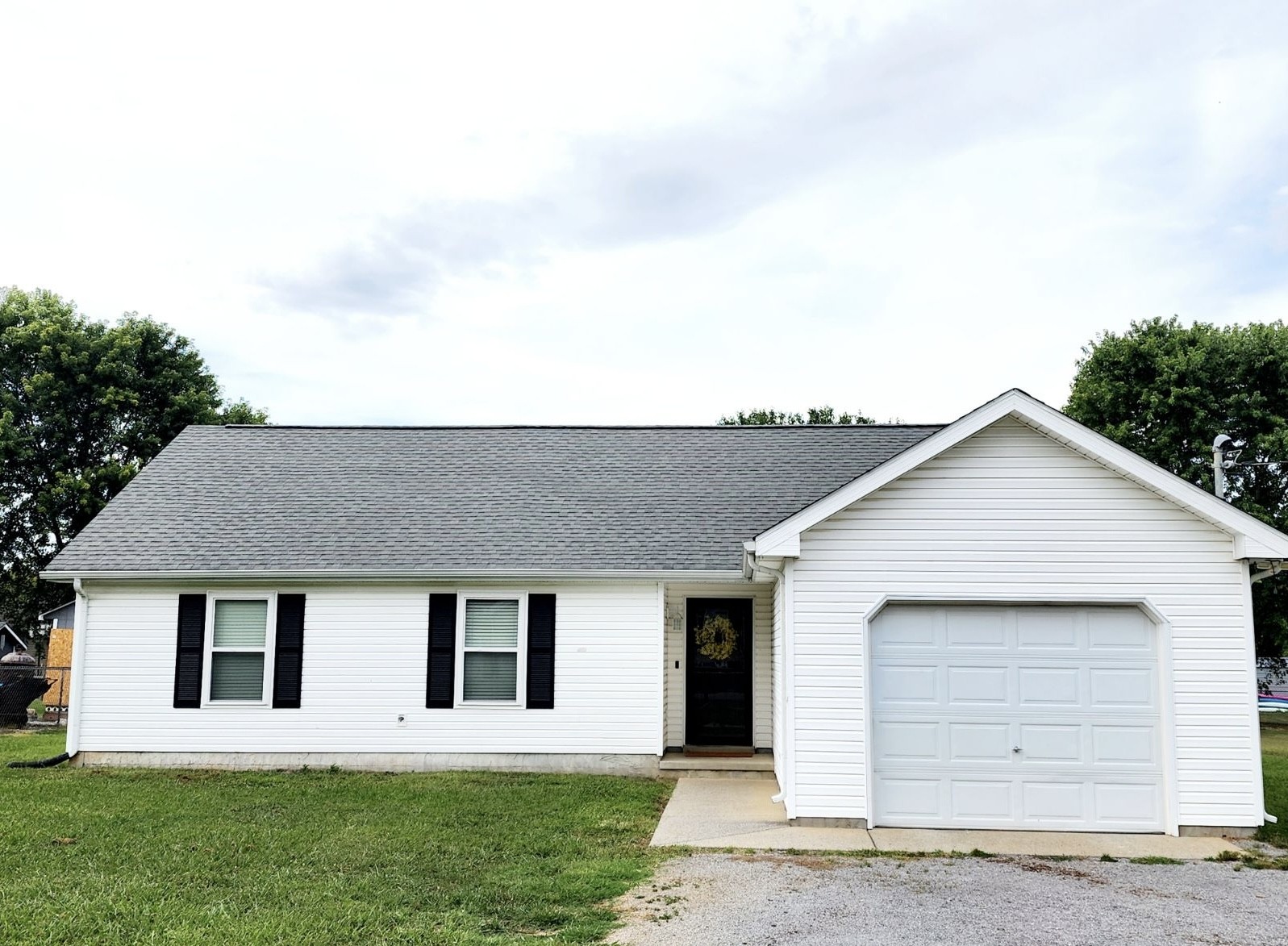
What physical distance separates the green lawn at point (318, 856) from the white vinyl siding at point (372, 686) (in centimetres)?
68

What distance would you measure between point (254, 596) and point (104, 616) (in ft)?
7.01

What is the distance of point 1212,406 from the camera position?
24.1 m

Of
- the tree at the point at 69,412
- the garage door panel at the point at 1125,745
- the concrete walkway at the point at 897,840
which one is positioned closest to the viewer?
the concrete walkway at the point at 897,840

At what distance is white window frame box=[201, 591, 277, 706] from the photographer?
43.9 ft

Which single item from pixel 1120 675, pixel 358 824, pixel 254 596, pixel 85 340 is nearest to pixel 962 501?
pixel 1120 675

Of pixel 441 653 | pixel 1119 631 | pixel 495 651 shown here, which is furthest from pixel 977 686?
pixel 441 653

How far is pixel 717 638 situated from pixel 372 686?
491 centimetres

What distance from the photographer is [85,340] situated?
29.1 m

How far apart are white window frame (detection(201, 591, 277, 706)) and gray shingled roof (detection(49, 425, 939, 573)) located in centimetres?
47

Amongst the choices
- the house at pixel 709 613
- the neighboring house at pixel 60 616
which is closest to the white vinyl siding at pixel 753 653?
the house at pixel 709 613

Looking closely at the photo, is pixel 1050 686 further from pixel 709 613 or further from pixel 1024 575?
pixel 709 613

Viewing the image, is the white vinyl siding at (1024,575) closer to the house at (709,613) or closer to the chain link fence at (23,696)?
the house at (709,613)

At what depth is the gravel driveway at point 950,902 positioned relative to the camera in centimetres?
604

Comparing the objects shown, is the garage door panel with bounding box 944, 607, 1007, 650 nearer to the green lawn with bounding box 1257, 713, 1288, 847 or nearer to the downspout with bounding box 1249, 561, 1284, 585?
the downspout with bounding box 1249, 561, 1284, 585
